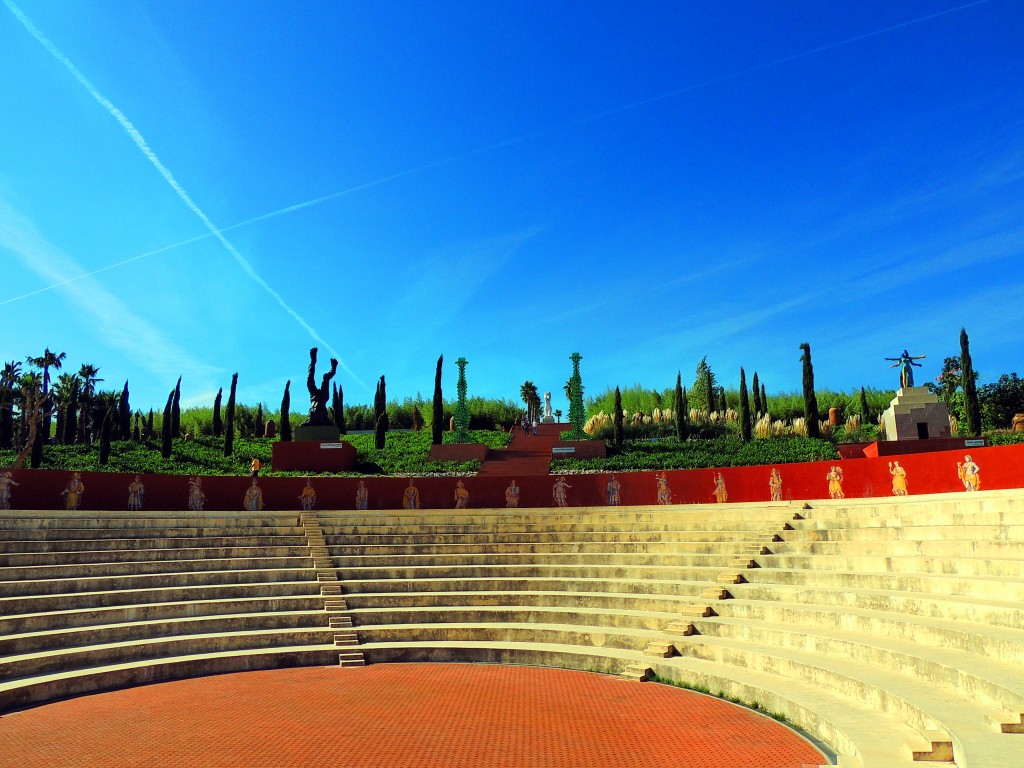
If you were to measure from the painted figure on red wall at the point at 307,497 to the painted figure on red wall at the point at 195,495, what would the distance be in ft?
9.43

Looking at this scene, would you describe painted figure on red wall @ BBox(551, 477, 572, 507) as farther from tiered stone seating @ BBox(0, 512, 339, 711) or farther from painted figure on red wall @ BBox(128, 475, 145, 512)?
painted figure on red wall @ BBox(128, 475, 145, 512)

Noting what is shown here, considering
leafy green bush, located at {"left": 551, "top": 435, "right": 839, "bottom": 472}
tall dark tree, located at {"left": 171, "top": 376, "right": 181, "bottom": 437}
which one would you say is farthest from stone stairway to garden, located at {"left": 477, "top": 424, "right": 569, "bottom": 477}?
tall dark tree, located at {"left": 171, "top": 376, "right": 181, "bottom": 437}

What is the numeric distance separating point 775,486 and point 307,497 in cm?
1427

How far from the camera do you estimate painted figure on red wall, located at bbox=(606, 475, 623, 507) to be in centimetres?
2230

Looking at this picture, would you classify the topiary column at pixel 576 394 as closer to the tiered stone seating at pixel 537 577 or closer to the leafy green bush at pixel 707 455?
the leafy green bush at pixel 707 455

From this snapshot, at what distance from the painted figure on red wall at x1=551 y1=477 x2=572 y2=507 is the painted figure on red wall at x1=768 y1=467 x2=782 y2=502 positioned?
6.17 m

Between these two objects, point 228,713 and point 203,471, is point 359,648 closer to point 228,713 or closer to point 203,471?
point 228,713

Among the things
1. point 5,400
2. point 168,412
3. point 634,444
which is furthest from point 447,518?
point 5,400

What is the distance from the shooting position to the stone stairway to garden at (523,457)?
121 feet

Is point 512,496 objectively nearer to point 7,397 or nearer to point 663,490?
point 663,490

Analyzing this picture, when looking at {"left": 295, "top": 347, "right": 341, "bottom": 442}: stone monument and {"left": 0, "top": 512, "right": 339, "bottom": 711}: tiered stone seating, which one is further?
{"left": 295, "top": 347, "right": 341, "bottom": 442}: stone monument

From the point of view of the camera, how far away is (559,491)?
2289 centimetres

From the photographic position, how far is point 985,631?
339 inches

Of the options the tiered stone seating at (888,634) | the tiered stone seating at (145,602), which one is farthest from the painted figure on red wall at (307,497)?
the tiered stone seating at (888,634)
